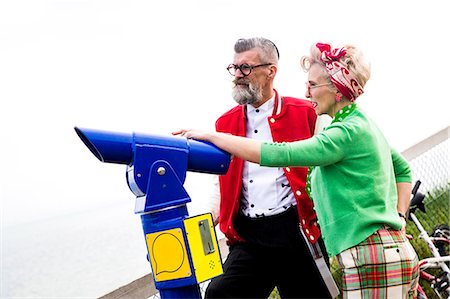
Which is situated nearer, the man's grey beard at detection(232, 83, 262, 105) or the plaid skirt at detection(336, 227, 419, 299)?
the plaid skirt at detection(336, 227, 419, 299)

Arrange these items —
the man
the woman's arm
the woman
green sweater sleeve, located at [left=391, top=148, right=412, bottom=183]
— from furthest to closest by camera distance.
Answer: the man → green sweater sleeve, located at [left=391, top=148, right=412, bottom=183] → the woman → the woman's arm

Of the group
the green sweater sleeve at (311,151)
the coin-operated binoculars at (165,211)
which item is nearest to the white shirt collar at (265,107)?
the green sweater sleeve at (311,151)

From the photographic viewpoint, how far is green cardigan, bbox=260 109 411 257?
1.83 metres

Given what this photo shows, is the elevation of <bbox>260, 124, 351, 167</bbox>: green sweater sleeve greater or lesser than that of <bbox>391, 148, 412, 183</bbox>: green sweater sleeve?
greater

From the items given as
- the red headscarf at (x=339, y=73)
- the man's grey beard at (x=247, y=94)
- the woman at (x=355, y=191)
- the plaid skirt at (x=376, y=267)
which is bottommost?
the plaid skirt at (x=376, y=267)

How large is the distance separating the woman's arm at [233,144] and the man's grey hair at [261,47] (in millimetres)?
941

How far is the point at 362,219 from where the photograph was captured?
1.87 meters

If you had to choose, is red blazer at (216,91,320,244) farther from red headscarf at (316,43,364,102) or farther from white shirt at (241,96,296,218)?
red headscarf at (316,43,364,102)

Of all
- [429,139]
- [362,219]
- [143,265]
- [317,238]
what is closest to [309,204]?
[317,238]

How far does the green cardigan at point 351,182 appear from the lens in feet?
6.00

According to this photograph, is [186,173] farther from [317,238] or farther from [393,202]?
[317,238]

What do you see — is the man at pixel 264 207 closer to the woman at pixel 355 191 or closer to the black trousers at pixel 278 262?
the black trousers at pixel 278 262

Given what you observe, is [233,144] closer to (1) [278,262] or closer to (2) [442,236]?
(1) [278,262]

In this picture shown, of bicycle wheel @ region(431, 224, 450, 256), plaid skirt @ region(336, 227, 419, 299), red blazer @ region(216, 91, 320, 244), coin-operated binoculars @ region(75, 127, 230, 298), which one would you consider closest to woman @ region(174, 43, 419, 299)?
plaid skirt @ region(336, 227, 419, 299)
